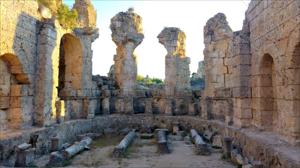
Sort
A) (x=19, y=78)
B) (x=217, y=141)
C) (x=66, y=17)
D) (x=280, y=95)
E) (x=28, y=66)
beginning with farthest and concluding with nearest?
(x=66, y=17), (x=217, y=141), (x=28, y=66), (x=19, y=78), (x=280, y=95)

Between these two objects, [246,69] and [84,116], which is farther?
[84,116]

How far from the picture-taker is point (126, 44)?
16234 millimetres

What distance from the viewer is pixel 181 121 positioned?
1497 cm

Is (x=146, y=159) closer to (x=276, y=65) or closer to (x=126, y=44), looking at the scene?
(x=276, y=65)

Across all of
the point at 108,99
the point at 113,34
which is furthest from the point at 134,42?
the point at 108,99

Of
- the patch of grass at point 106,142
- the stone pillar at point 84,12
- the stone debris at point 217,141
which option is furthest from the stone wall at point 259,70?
the stone pillar at point 84,12

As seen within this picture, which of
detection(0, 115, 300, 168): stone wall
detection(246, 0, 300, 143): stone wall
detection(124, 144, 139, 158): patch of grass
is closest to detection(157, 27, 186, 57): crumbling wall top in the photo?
detection(0, 115, 300, 168): stone wall

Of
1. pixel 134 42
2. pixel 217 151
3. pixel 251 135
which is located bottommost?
pixel 217 151

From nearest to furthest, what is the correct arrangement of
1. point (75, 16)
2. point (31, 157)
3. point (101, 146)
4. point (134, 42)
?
1. point (31, 157)
2. point (101, 146)
3. point (75, 16)
4. point (134, 42)

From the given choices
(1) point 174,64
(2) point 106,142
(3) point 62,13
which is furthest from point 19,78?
(1) point 174,64

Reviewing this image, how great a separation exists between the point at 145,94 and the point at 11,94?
775 cm

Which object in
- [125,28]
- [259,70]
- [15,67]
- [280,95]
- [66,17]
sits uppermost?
[125,28]

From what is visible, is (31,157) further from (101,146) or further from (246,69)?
(246,69)

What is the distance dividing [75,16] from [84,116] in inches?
183
